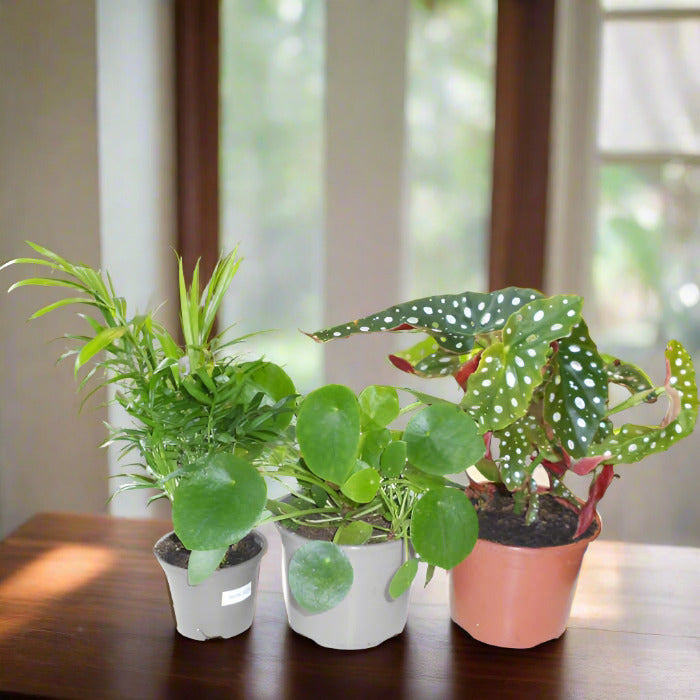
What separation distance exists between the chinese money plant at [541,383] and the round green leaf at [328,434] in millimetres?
82

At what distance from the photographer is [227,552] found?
88 centimetres

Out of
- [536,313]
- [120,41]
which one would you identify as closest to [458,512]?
[536,313]

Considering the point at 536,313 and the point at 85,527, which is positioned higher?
the point at 536,313

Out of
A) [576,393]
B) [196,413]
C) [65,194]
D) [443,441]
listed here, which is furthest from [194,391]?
[65,194]

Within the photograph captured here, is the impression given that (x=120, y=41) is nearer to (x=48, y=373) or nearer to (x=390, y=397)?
(x=48, y=373)

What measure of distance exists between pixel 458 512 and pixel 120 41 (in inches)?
59.1

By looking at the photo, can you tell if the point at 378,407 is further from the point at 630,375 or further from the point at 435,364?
the point at 630,375

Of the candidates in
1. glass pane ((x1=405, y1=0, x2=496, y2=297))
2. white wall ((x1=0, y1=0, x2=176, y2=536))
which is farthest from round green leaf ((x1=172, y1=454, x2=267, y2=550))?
glass pane ((x1=405, y1=0, x2=496, y2=297))

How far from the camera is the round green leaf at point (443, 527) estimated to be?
0.75m

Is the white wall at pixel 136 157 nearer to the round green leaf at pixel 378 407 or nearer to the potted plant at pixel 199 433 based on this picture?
the potted plant at pixel 199 433

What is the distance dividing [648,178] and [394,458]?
1562 millimetres

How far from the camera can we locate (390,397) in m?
0.81

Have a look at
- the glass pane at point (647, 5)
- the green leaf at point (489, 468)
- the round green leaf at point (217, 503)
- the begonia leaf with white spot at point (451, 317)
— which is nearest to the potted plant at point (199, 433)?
the round green leaf at point (217, 503)

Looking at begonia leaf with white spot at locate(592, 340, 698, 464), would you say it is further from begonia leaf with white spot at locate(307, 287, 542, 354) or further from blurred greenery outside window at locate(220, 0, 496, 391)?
blurred greenery outside window at locate(220, 0, 496, 391)
